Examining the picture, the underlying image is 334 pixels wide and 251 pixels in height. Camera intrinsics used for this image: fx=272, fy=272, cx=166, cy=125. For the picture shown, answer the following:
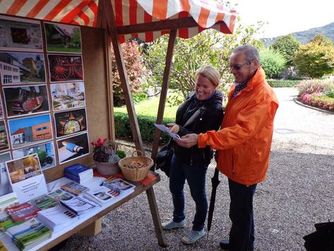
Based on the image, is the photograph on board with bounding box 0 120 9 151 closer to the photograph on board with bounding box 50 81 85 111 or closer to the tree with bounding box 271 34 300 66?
the photograph on board with bounding box 50 81 85 111

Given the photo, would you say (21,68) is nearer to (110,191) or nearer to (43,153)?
(43,153)

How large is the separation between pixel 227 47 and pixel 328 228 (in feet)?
17.0

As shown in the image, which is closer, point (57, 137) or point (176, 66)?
point (57, 137)

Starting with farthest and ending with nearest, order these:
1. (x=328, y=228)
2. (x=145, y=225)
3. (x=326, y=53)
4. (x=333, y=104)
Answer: (x=326, y=53) → (x=333, y=104) → (x=145, y=225) → (x=328, y=228)

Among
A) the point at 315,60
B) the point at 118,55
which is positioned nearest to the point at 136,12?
the point at 118,55

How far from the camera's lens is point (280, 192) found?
13.8 feet

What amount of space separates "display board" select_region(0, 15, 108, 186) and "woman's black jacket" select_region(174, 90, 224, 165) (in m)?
0.89

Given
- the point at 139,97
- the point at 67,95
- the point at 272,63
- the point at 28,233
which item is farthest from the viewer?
the point at 272,63

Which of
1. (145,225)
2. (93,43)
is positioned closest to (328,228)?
(145,225)

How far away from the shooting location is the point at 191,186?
2.59 meters

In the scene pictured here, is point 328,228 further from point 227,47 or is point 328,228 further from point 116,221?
point 227,47

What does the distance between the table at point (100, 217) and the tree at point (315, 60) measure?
25068mm

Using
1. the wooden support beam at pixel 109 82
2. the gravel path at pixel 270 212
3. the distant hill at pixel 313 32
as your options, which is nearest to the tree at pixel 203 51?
the gravel path at pixel 270 212

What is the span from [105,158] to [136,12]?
1.38 metres
